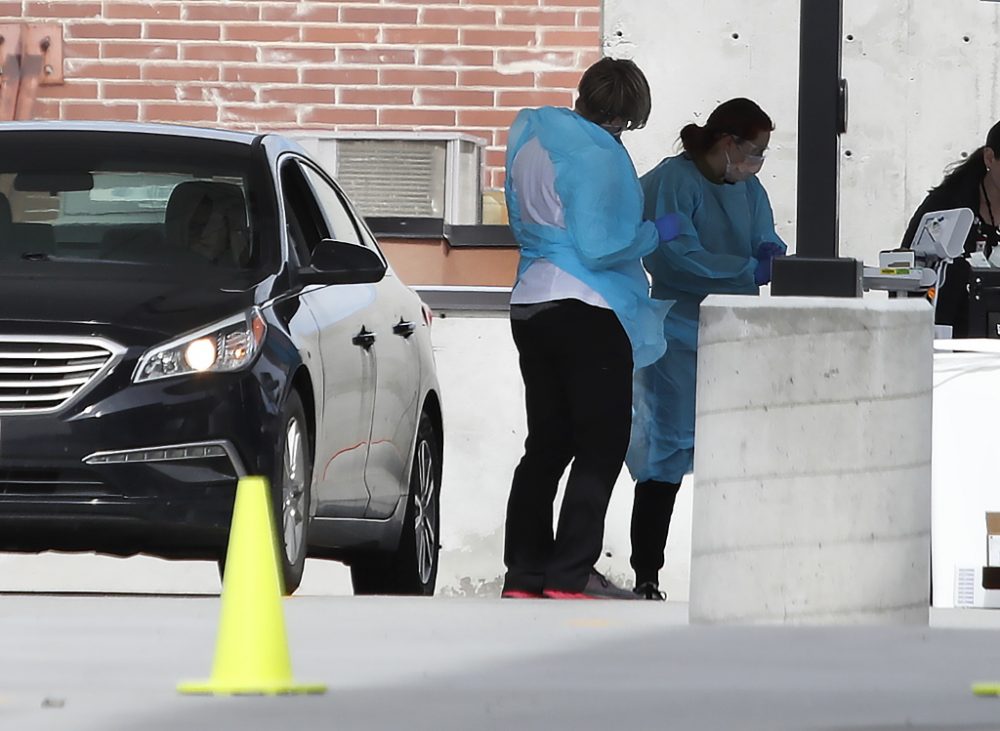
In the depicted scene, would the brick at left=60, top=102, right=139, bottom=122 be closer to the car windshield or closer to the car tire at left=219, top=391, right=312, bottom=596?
the car windshield

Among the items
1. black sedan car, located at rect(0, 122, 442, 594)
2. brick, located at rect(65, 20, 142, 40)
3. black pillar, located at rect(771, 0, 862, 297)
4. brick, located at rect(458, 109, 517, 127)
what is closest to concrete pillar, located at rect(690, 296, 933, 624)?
black pillar, located at rect(771, 0, 862, 297)

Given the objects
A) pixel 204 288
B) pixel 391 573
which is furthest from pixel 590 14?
pixel 204 288

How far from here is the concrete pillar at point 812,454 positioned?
731cm

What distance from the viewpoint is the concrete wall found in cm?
1448

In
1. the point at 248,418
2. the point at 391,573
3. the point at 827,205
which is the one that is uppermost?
the point at 827,205

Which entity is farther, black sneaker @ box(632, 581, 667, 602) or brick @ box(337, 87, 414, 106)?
brick @ box(337, 87, 414, 106)

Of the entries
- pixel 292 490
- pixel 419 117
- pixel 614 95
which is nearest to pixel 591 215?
pixel 614 95

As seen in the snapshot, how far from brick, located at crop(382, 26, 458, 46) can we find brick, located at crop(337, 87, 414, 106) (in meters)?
0.28

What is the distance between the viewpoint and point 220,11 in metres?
14.6

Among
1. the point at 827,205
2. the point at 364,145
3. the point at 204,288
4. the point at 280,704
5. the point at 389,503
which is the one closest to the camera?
the point at 280,704

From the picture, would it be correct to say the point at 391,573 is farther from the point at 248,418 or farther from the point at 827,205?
the point at 827,205

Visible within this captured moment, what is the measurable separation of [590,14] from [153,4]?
93.3 inches

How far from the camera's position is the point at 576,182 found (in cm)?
872

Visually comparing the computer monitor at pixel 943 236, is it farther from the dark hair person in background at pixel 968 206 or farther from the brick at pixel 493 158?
the brick at pixel 493 158
